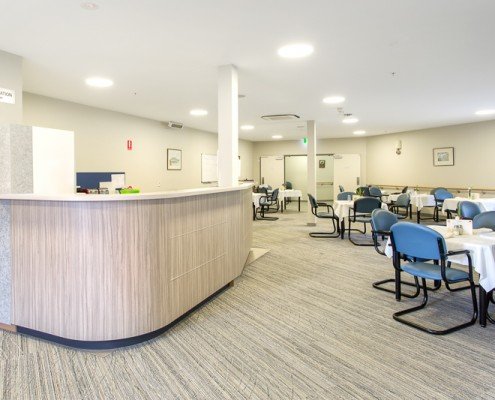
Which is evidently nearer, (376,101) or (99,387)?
(99,387)

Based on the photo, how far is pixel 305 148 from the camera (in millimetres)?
13219

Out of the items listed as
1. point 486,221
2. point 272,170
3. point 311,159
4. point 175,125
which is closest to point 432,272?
point 486,221

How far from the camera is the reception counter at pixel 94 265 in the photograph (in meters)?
2.51

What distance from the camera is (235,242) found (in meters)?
4.11

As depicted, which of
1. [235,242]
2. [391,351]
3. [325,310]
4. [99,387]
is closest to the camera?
[99,387]

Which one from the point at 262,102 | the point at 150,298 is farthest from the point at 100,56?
the point at 262,102

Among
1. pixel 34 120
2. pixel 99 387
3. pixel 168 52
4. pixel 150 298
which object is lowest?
pixel 99 387

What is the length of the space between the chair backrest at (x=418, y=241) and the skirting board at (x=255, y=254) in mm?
2356

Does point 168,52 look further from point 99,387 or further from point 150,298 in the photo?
point 99,387

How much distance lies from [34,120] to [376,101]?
5940 mm

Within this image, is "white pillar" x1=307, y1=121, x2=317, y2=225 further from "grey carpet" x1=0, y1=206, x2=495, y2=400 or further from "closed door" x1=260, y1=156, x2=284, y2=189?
"grey carpet" x1=0, y1=206, x2=495, y2=400

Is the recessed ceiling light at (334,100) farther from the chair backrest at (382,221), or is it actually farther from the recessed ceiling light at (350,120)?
the chair backrest at (382,221)

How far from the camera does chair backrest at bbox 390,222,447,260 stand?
277 centimetres

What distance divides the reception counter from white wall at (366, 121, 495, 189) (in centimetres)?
903
